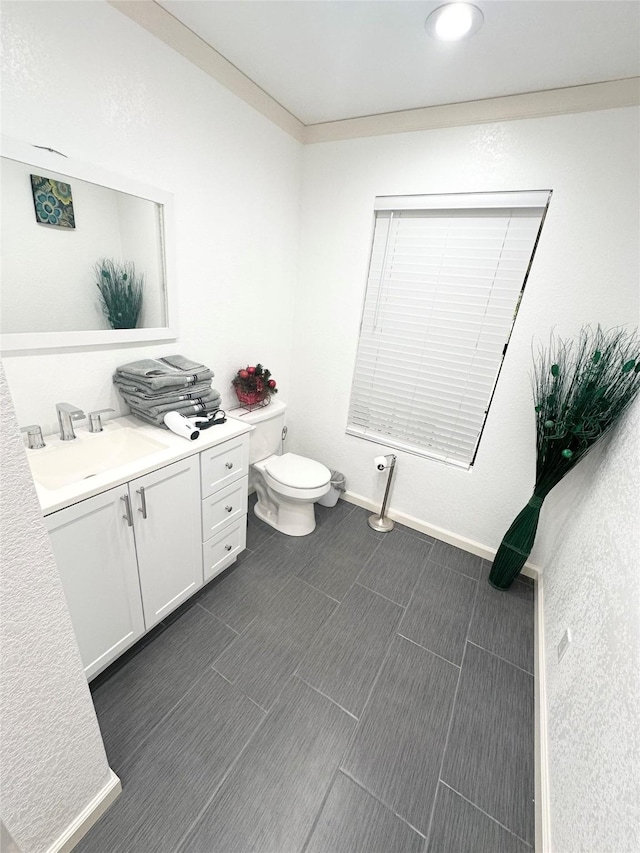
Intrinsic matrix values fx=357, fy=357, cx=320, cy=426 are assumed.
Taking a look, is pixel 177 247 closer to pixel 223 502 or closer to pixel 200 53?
pixel 200 53

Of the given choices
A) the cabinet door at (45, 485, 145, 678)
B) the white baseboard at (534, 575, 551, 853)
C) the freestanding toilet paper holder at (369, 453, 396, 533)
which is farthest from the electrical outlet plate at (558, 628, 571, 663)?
the cabinet door at (45, 485, 145, 678)

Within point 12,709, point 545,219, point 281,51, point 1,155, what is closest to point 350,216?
point 281,51

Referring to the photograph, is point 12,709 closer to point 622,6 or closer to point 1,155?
point 1,155

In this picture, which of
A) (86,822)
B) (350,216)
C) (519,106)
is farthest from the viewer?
(350,216)

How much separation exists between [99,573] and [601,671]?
1592 mm

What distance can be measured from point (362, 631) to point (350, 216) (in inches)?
92.9

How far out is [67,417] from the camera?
1.39 meters

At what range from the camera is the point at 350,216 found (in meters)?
Result: 2.23

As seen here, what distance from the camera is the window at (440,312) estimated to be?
6.11 ft

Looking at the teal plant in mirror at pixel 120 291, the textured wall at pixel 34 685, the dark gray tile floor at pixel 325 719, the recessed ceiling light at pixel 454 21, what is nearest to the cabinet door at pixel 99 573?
the dark gray tile floor at pixel 325 719

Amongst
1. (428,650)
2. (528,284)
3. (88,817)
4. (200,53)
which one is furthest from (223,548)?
(200,53)

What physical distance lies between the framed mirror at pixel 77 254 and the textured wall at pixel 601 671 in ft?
6.63

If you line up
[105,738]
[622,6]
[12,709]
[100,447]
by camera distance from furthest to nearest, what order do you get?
1. [100,447]
2. [105,738]
3. [622,6]
4. [12,709]

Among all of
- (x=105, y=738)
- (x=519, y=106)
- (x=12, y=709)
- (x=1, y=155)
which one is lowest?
(x=105, y=738)
